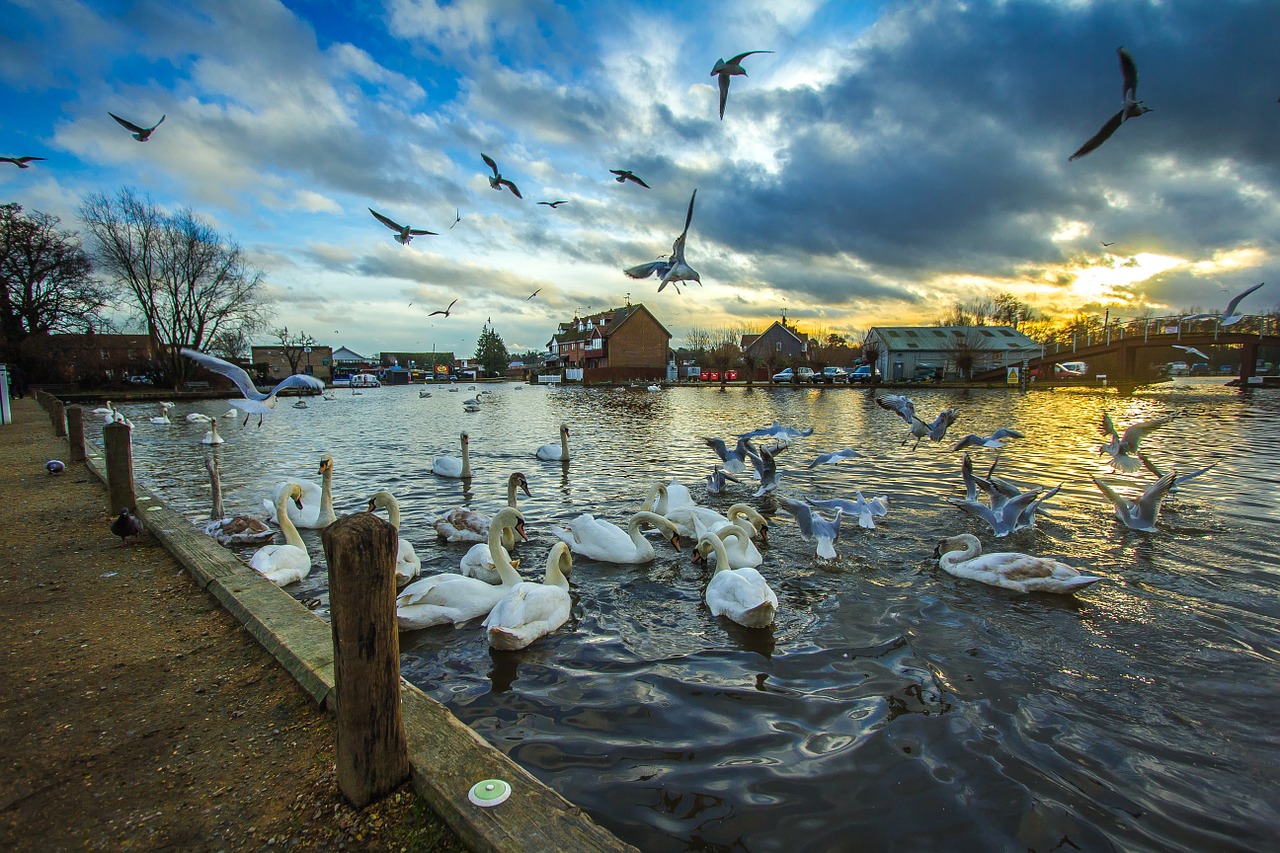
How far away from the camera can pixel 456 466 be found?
40.4 feet

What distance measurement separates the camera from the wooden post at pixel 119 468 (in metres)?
7.55

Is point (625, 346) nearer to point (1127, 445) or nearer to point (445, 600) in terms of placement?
point (1127, 445)

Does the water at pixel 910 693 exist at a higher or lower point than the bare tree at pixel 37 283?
lower

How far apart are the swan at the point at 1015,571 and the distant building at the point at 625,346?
71.7 metres

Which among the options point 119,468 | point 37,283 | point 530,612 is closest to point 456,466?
point 119,468

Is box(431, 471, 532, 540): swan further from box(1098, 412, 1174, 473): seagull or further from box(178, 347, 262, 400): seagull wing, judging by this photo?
box(1098, 412, 1174, 473): seagull

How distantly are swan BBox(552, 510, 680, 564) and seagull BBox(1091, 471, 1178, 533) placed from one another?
19.6 ft

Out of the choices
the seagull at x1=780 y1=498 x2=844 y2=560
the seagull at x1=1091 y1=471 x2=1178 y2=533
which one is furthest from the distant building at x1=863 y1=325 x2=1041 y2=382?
the seagull at x1=780 y1=498 x2=844 y2=560

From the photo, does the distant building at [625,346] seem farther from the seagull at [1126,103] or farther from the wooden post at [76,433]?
the seagull at [1126,103]

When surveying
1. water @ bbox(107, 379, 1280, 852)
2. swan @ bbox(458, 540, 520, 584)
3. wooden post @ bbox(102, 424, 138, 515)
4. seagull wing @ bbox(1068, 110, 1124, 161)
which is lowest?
water @ bbox(107, 379, 1280, 852)

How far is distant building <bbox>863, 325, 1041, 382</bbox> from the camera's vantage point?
69938mm

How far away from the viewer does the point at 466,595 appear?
539cm

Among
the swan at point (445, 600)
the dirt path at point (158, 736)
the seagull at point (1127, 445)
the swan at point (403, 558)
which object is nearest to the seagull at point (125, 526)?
the dirt path at point (158, 736)

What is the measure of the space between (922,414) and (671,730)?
2669 centimetres
